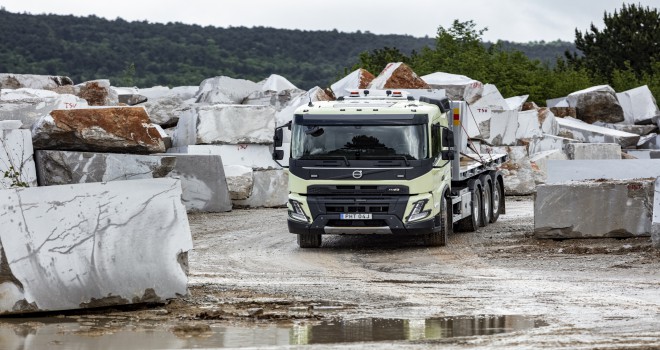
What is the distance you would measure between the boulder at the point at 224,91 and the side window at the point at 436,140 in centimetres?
1857

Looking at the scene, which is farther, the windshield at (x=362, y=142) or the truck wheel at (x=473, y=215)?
the truck wheel at (x=473, y=215)

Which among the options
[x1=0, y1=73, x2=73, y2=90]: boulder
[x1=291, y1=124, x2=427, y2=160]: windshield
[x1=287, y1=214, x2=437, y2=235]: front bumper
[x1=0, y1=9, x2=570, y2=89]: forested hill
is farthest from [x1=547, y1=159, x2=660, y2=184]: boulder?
[x1=0, y1=9, x2=570, y2=89]: forested hill

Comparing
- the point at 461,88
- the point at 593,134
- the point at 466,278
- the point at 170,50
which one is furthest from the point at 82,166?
the point at 170,50

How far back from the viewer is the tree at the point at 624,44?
282 feet

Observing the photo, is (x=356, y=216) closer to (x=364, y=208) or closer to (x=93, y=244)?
(x=364, y=208)

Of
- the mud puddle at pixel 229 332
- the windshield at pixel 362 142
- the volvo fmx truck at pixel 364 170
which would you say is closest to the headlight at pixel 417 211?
the volvo fmx truck at pixel 364 170

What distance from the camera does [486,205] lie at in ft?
83.7

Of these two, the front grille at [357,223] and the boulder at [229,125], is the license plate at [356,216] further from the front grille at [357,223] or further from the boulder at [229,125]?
the boulder at [229,125]

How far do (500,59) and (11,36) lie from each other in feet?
188

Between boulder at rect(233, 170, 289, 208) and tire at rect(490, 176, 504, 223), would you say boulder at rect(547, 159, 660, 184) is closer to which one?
tire at rect(490, 176, 504, 223)

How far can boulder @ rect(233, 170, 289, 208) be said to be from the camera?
30703 mm

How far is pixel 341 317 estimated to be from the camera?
1263cm

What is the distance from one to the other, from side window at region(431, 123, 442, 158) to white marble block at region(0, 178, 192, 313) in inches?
306

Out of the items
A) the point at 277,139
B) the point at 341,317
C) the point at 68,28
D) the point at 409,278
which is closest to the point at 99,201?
the point at 341,317
